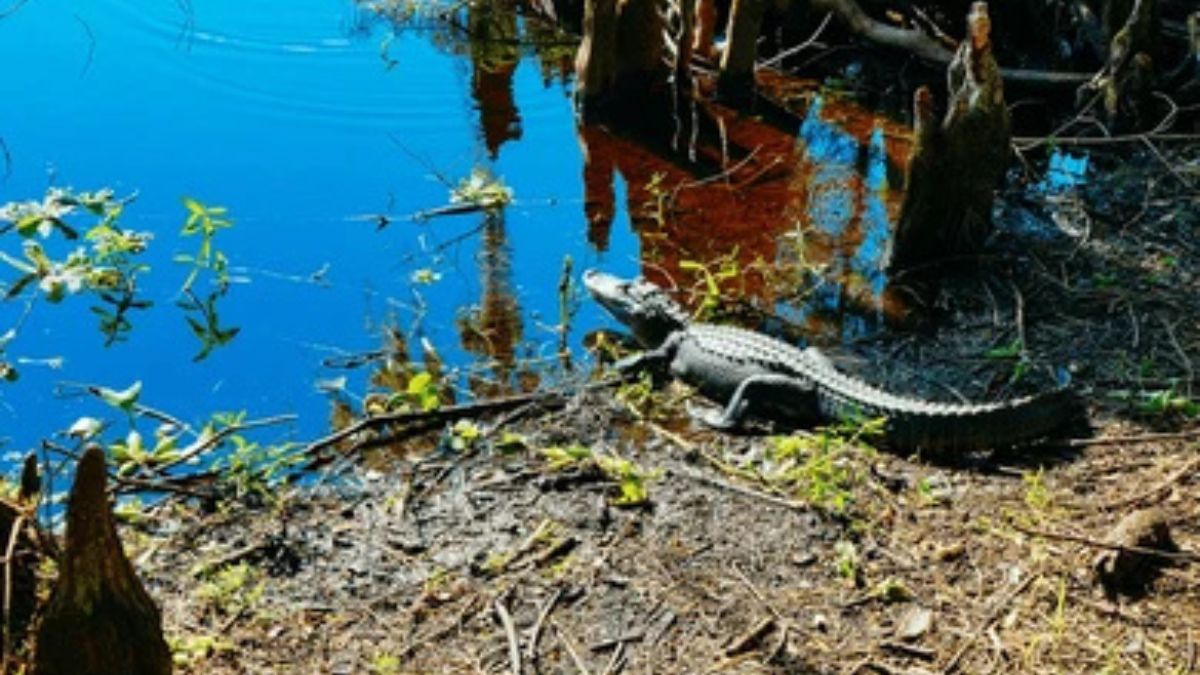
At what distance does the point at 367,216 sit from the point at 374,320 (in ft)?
3.95

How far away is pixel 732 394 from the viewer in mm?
5844

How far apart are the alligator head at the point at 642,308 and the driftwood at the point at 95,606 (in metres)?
3.29

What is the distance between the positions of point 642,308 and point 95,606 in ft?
11.5

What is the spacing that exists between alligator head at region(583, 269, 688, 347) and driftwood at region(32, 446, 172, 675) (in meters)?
3.29

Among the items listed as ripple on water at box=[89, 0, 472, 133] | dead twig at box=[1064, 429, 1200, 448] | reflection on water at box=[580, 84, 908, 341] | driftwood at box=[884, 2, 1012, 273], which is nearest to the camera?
dead twig at box=[1064, 429, 1200, 448]

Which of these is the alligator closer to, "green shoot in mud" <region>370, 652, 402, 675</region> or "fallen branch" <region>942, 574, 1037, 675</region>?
"fallen branch" <region>942, 574, 1037, 675</region>

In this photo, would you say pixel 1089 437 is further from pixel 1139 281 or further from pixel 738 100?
pixel 738 100

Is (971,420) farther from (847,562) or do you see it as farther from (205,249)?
(205,249)

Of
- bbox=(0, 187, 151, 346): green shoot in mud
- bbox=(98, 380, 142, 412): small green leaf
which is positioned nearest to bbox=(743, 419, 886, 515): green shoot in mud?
bbox=(98, 380, 142, 412): small green leaf

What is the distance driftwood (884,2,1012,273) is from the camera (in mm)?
6410

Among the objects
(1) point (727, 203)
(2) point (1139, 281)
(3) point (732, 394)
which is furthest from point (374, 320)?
(2) point (1139, 281)

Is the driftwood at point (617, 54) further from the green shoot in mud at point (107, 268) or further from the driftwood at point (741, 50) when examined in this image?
the green shoot in mud at point (107, 268)

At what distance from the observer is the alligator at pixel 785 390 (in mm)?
5160

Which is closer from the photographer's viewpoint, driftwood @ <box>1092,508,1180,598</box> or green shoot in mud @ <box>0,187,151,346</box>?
driftwood @ <box>1092,508,1180,598</box>
